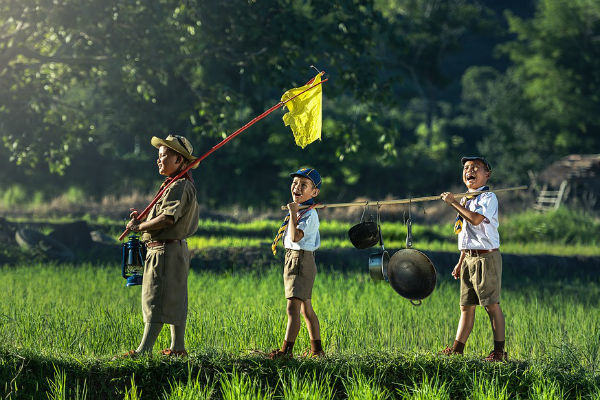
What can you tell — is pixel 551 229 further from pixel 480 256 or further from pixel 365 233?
pixel 365 233

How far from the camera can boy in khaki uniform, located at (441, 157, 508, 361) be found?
212 inches

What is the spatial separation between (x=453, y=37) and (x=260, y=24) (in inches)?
1040

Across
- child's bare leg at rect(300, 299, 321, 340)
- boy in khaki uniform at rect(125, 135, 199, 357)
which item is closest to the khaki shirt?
boy in khaki uniform at rect(125, 135, 199, 357)

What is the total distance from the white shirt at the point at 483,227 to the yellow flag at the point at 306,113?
1203 millimetres

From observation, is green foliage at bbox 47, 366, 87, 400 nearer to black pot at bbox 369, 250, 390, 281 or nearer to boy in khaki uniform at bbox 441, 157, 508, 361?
black pot at bbox 369, 250, 390, 281

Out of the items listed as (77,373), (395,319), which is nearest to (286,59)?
(395,319)

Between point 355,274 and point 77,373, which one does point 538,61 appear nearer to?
point 355,274

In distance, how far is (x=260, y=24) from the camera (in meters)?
12.8


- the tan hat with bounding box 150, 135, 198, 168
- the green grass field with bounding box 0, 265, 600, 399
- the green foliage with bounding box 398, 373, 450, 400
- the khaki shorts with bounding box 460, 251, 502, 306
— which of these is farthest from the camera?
the khaki shorts with bounding box 460, 251, 502, 306

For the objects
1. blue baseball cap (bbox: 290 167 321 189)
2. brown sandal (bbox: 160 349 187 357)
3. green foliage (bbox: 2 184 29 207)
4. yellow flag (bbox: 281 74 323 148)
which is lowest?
brown sandal (bbox: 160 349 187 357)

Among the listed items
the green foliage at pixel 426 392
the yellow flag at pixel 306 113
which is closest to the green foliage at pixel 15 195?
the yellow flag at pixel 306 113

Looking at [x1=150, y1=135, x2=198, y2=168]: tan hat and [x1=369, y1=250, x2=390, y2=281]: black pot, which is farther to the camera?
[x1=369, y1=250, x2=390, y2=281]: black pot

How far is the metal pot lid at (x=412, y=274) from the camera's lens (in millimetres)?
5289

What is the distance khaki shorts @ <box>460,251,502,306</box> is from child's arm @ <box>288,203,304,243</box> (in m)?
1.23
